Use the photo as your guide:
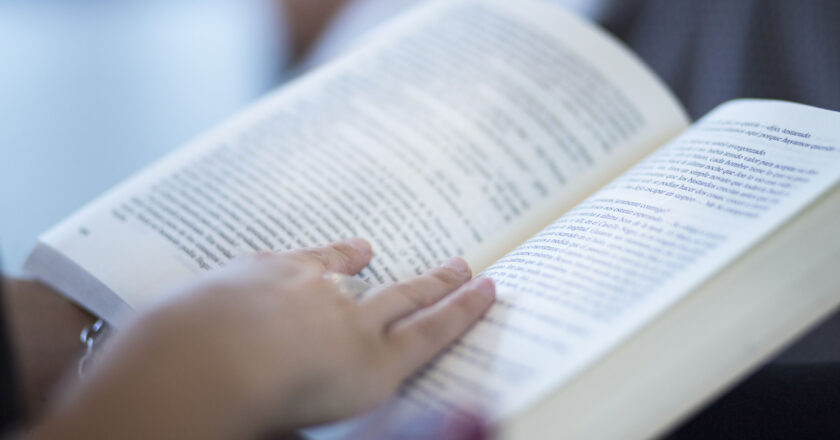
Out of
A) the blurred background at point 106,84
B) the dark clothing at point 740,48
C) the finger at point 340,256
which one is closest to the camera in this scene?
the finger at point 340,256

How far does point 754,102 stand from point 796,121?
0.05 metres

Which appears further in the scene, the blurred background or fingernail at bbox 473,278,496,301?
the blurred background

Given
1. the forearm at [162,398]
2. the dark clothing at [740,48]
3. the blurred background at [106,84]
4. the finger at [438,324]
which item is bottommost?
the blurred background at [106,84]

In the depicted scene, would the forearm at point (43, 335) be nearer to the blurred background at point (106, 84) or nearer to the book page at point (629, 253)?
the book page at point (629, 253)

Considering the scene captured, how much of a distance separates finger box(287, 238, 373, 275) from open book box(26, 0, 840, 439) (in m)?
0.01

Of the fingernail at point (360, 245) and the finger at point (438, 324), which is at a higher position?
the finger at point (438, 324)

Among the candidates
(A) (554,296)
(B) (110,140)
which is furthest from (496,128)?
(B) (110,140)

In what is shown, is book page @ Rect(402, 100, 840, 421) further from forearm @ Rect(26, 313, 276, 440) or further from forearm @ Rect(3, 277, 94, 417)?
forearm @ Rect(3, 277, 94, 417)

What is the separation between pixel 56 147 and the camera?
1.15 m

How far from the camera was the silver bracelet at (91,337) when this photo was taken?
0.48m

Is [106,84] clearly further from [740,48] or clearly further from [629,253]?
[629,253]

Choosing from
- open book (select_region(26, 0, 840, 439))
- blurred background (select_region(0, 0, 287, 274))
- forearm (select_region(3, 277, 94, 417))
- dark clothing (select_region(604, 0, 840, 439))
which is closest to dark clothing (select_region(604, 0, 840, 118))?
dark clothing (select_region(604, 0, 840, 439))

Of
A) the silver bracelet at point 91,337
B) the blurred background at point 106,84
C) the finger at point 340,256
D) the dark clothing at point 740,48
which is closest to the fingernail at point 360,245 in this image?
the finger at point 340,256

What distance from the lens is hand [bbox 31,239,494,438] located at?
11.9 inches
